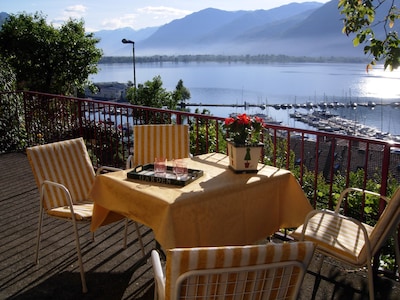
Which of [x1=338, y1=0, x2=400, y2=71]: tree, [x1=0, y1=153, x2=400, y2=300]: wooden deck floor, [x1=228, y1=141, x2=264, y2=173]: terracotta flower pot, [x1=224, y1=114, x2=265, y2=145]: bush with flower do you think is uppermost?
[x1=338, y1=0, x2=400, y2=71]: tree

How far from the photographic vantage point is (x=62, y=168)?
336 cm

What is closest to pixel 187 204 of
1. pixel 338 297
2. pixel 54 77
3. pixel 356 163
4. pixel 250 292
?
pixel 250 292

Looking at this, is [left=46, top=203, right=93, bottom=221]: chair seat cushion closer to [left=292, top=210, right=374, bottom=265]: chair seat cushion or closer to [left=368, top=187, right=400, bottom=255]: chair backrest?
[left=292, top=210, right=374, bottom=265]: chair seat cushion

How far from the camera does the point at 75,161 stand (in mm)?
3475

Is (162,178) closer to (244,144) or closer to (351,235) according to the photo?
(244,144)

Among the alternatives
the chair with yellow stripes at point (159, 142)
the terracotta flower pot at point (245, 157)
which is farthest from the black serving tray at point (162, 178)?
the chair with yellow stripes at point (159, 142)

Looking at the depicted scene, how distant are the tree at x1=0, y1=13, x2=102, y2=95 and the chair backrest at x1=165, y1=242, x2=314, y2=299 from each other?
22.6 m

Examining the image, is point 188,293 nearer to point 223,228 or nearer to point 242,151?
point 223,228

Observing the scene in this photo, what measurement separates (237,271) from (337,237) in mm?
1452

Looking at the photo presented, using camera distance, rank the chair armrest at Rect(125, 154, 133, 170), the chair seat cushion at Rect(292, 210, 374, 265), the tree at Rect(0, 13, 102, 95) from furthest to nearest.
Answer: the tree at Rect(0, 13, 102, 95)
the chair armrest at Rect(125, 154, 133, 170)
the chair seat cushion at Rect(292, 210, 374, 265)

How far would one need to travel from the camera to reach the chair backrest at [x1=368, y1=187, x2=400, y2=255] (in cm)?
220

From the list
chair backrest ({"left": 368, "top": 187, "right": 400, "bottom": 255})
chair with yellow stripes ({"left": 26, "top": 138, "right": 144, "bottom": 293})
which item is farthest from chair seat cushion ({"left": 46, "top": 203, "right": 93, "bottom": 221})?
chair backrest ({"left": 368, "top": 187, "right": 400, "bottom": 255})

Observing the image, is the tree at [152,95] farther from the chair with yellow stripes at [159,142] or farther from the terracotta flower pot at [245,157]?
the terracotta flower pot at [245,157]

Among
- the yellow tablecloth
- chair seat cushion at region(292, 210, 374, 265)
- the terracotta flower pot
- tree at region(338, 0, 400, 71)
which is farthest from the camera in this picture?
tree at region(338, 0, 400, 71)
